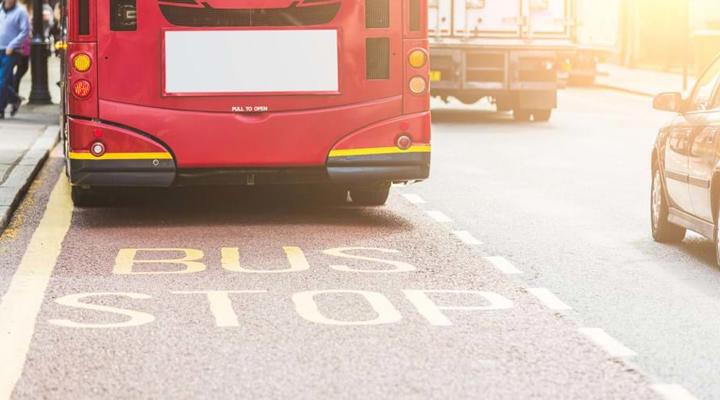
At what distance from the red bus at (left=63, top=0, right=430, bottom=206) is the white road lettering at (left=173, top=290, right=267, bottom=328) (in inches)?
115

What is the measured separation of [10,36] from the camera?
23.5m

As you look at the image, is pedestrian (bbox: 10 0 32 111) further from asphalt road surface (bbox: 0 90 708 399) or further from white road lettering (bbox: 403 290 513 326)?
white road lettering (bbox: 403 290 513 326)

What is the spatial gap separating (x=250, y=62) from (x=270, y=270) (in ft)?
8.14

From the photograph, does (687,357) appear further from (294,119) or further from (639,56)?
(639,56)

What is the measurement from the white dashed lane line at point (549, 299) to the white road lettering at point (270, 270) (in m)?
1.54

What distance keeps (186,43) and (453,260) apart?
275 cm

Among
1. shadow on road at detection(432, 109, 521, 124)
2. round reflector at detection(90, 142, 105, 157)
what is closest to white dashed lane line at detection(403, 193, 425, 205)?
round reflector at detection(90, 142, 105, 157)

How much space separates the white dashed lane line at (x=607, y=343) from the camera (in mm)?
7348

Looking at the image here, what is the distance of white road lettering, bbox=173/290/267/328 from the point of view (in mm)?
8125

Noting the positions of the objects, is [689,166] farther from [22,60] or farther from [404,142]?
[22,60]

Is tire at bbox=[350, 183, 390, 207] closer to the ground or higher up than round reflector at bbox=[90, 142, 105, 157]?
closer to the ground

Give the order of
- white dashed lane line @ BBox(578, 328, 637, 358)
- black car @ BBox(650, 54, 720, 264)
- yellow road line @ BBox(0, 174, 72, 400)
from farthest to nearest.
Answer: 1. black car @ BBox(650, 54, 720, 264)
2. white dashed lane line @ BBox(578, 328, 637, 358)
3. yellow road line @ BBox(0, 174, 72, 400)

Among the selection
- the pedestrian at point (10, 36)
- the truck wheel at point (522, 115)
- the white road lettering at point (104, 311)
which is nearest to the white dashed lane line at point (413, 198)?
the white road lettering at point (104, 311)

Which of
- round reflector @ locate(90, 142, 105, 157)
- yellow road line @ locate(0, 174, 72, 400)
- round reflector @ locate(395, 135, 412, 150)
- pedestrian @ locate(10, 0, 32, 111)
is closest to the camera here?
yellow road line @ locate(0, 174, 72, 400)
